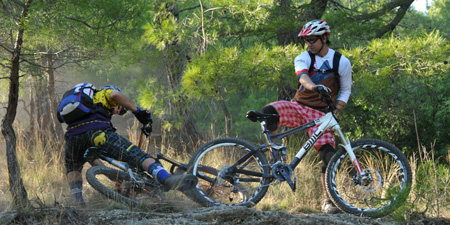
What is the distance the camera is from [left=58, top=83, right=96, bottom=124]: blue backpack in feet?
12.2

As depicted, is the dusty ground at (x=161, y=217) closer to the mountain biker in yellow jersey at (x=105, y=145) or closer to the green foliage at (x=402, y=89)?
the mountain biker in yellow jersey at (x=105, y=145)

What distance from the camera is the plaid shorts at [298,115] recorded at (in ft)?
13.5

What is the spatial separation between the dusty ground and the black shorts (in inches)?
23.2

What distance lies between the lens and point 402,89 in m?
7.07

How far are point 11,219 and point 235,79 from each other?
11.9ft

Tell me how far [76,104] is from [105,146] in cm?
41

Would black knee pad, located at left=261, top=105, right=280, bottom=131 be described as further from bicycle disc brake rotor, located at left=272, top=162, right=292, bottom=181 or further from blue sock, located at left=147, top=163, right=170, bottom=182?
blue sock, located at left=147, top=163, right=170, bottom=182

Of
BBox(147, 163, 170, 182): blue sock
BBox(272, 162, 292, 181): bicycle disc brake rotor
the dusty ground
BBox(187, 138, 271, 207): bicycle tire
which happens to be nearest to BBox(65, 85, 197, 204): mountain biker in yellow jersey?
BBox(147, 163, 170, 182): blue sock

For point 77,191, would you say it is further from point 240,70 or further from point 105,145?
point 240,70

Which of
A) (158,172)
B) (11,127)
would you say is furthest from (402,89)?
(11,127)

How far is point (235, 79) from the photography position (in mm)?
6031

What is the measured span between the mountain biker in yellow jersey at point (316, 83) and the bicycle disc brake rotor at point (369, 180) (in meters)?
0.33

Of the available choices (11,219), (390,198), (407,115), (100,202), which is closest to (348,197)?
(390,198)

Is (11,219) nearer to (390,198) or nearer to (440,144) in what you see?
(390,198)
